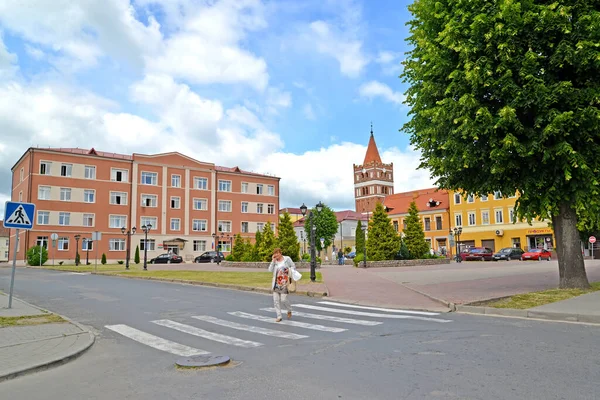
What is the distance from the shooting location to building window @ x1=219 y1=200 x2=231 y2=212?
6988 cm

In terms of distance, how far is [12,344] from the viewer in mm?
7605

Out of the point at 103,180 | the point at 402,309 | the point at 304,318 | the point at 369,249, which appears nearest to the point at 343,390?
the point at 304,318

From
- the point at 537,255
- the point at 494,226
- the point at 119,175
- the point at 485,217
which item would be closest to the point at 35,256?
the point at 119,175

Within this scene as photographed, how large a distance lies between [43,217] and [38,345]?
2150 inches

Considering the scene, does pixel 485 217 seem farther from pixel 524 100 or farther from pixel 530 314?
pixel 530 314

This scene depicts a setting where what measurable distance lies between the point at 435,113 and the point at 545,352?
28.3 feet

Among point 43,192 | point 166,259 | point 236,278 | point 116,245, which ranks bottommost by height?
point 236,278

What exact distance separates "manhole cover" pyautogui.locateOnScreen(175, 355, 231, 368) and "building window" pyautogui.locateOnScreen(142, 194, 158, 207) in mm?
59659

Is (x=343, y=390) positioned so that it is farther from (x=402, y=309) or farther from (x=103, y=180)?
(x=103, y=180)

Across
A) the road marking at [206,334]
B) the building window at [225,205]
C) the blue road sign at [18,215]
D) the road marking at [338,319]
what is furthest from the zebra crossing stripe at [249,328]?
the building window at [225,205]

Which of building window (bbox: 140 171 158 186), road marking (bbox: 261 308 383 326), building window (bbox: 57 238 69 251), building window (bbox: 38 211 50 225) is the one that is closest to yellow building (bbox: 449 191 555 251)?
building window (bbox: 140 171 158 186)

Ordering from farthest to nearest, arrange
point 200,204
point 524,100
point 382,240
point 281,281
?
point 200,204, point 382,240, point 524,100, point 281,281

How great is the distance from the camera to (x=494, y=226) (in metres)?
65.2

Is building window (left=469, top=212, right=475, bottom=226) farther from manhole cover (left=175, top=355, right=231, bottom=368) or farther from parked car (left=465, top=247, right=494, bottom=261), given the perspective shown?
manhole cover (left=175, top=355, right=231, bottom=368)
